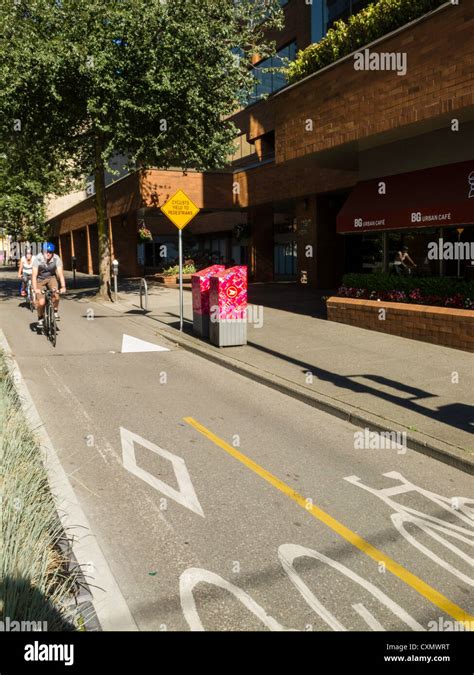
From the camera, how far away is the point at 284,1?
24578 mm

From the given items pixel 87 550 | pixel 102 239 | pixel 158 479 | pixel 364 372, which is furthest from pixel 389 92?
pixel 102 239

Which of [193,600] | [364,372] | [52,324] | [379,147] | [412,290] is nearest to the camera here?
[193,600]

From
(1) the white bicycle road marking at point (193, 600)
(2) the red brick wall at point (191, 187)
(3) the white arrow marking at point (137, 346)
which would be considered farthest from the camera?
(2) the red brick wall at point (191, 187)

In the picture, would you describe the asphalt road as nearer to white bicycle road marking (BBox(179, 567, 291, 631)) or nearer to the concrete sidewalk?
white bicycle road marking (BBox(179, 567, 291, 631))

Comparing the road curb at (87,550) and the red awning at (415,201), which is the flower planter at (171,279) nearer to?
the red awning at (415,201)

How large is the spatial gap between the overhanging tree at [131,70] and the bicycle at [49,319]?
23.9ft

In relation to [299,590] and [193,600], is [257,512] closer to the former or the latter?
[299,590]

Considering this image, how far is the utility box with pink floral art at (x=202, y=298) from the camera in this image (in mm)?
12148

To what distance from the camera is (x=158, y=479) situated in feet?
17.2

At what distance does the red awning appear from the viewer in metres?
11.0

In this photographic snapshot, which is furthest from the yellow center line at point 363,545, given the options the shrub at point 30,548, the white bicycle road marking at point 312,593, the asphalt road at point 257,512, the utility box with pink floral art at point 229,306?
the utility box with pink floral art at point 229,306

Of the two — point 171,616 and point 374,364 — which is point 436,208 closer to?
point 374,364

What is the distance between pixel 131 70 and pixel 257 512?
1608 centimetres

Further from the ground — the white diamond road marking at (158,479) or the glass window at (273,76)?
the glass window at (273,76)
